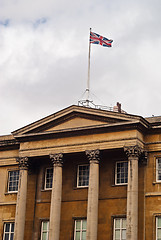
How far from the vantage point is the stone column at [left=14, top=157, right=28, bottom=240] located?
136ft

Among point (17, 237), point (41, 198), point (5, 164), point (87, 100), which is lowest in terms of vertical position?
point (17, 237)

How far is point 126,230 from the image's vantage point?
123 ft

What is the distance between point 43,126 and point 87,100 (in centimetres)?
437

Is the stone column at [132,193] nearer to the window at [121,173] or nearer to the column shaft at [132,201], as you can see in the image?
the column shaft at [132,201]

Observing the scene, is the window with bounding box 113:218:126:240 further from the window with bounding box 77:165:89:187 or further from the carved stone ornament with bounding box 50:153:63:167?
the carved stone ornament with bounding box 50:153:63:167

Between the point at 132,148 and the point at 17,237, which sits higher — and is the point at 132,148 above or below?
above

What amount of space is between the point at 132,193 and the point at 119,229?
11.1 ft

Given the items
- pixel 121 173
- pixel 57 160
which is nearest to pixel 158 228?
pixel 121 173

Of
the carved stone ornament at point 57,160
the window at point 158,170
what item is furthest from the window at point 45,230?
the window at point 158,170

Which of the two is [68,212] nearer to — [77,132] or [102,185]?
[102,185]

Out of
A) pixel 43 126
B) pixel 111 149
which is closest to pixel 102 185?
pixel 111 149

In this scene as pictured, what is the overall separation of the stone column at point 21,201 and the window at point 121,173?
743 centimetres

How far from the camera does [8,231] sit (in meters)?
44.4

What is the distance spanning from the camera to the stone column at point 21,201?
136ft
